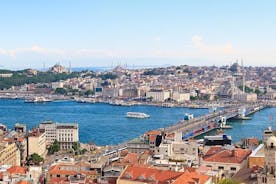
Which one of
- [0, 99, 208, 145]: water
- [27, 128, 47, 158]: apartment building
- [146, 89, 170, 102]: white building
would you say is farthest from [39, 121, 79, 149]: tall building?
[146, 89, 170, 102]: white building

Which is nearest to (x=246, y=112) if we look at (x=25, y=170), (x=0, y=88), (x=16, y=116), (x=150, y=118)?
(x=150, y=118)

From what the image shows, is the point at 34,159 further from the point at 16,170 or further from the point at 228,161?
the point at 228,161

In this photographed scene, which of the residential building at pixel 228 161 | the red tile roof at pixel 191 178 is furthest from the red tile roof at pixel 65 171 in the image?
the residential building at pixel 228 161

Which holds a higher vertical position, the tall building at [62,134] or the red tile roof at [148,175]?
the red tile roof at [148,175]

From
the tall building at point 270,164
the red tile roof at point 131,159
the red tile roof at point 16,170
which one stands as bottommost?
the red tile roof at point 16,170

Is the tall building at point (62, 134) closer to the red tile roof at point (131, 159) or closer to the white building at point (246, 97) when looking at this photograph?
the red tile roof at point (131, 159)

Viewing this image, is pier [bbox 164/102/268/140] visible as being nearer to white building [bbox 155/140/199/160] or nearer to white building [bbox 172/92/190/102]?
white building [bbox 155/140/199/160]

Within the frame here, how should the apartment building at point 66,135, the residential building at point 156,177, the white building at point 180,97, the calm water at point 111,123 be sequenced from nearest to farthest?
the residential building at point 156,177 → the apartment building at point 66,135 → the calm water at point 111,123 → the white building at point 180,97
